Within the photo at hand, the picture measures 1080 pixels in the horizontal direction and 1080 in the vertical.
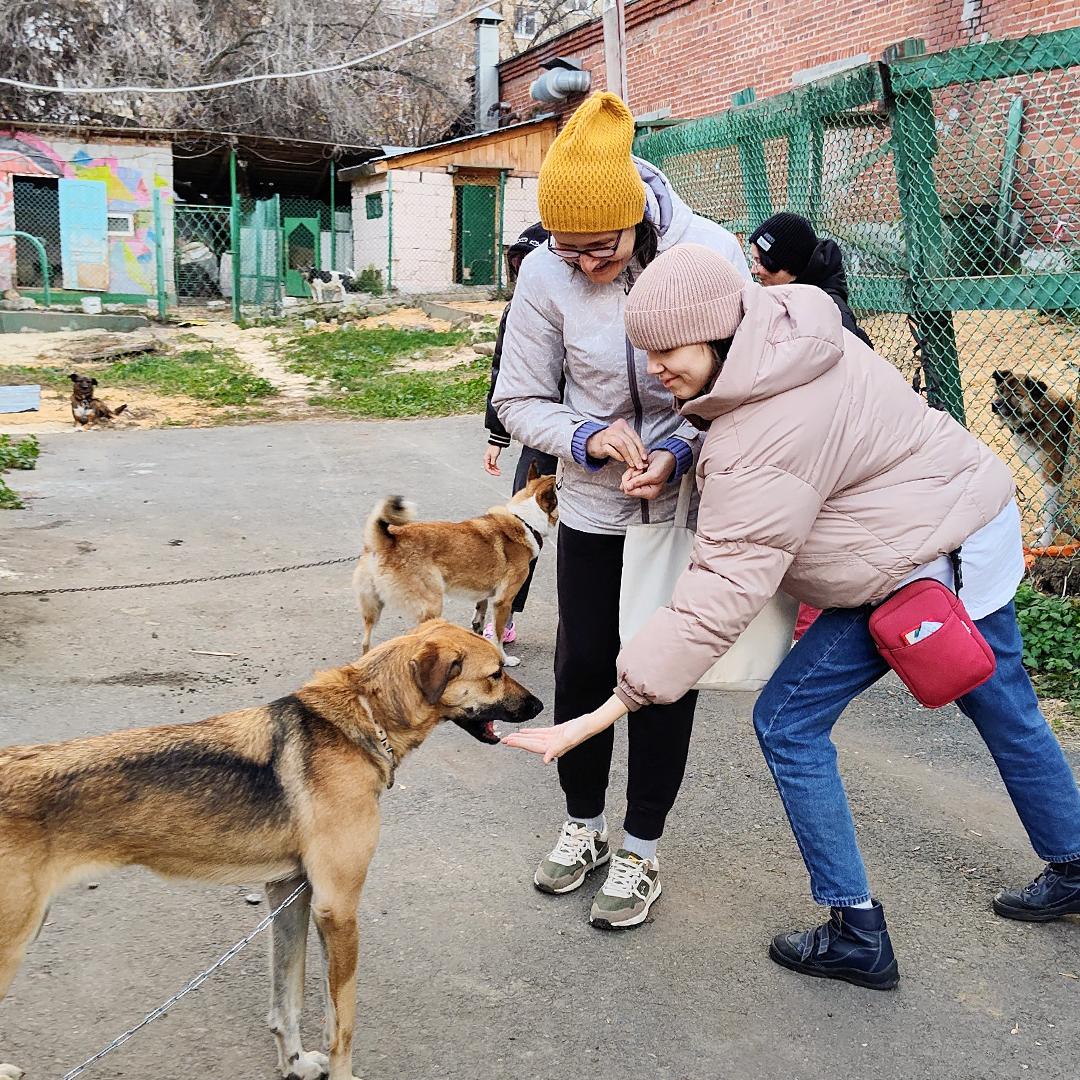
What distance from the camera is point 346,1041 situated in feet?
8.05

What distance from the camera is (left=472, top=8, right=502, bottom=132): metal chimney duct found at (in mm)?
26547

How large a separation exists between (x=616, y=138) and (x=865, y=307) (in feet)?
11.8

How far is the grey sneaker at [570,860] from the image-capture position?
3.24m

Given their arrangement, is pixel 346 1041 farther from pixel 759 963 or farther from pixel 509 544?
pixel 509 544

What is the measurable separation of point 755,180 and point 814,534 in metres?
4.73

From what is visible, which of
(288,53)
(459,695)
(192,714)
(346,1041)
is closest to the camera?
(346,1041)

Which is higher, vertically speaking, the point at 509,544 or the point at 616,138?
the point at 616,138

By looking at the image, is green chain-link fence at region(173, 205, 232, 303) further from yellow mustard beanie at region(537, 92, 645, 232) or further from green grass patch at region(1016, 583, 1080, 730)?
yellow mustard beanie at region(537, 92, 645, 232)

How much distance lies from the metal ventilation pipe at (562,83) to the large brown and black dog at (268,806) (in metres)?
20.7

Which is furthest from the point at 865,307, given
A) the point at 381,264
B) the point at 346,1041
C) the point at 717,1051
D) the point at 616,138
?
the point at 381,264

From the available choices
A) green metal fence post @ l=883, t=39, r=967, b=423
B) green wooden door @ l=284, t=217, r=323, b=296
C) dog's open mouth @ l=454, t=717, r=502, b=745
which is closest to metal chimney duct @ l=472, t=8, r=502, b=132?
green wooden door @ l=284, t=217, r=323, b=296

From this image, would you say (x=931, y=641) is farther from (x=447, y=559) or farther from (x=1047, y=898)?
(x=447, y=559)

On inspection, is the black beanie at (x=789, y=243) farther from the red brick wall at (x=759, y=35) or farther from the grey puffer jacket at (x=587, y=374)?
the red brick wall at (x=759, y=35)

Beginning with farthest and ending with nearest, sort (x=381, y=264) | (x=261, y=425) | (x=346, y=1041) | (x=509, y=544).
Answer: (x=381, y=264)
(x=261, y=425)
(x=509, y=544)
(x=346, y=1041)
